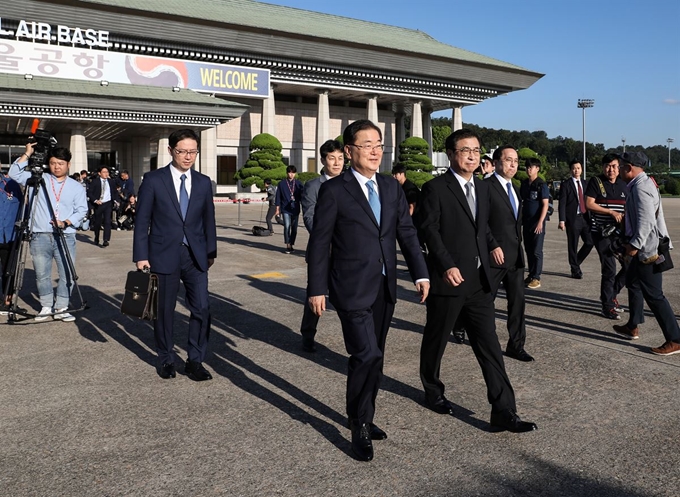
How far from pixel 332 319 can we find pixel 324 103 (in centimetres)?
4385

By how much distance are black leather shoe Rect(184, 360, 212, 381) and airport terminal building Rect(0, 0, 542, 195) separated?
27.3m

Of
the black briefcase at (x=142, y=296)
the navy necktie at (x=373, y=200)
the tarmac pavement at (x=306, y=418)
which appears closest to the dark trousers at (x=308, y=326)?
the tarmac pavement at (x=306, y=418)

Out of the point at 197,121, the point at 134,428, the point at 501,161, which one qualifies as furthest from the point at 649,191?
the point at 197,121

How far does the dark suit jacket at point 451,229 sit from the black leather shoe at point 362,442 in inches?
48.4

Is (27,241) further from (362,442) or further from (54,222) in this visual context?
(362,442)

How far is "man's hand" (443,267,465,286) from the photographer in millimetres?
4438

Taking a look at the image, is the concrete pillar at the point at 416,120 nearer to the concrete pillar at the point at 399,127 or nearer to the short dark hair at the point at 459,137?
the concrete pillar at the point at 399,127

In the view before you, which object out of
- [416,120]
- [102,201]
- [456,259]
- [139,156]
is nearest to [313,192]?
[456,259]

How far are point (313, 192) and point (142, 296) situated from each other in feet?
11.5

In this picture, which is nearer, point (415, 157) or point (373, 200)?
point (373, 200)

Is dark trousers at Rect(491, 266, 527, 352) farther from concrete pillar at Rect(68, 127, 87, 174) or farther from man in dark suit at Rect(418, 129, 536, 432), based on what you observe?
concrete pillar at Rect(68, 127, 87, 174)

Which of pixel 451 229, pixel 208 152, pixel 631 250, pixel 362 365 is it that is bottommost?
pixel 362 365

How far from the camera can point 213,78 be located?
41.3 meters

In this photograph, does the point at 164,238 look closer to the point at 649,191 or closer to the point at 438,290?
the point at 438,290
